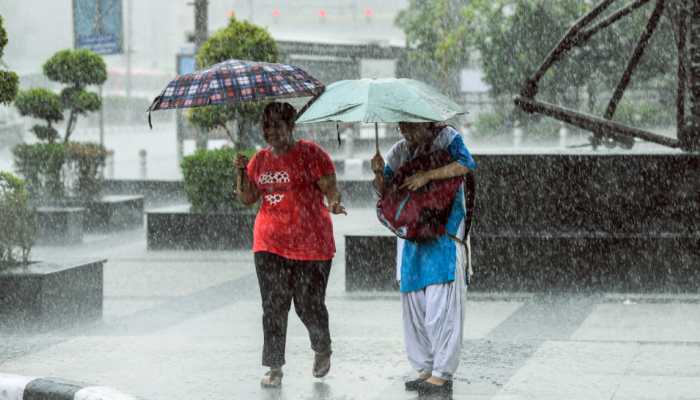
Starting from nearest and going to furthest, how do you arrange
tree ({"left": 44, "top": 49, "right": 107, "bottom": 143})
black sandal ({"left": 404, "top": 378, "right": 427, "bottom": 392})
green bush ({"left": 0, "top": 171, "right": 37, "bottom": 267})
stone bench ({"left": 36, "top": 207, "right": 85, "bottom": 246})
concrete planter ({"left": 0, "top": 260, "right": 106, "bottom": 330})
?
black sandal ({"left": 404, "top": 378, "right": 427, "bottom": 392}) < concrete planter ({"left": 0, "top": 260, "right": 106, "bottom": 330}) < green bush ({"left": 0, "top": 171, "right": 37, "bottom": 267}) < stone bench ({"left": 36, "top": 207, "right": 85, "bottom": 246}) < tree ({"left": 44, "top": 49, "right": 107, "bottom": 143})

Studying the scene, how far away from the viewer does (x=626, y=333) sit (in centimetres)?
901

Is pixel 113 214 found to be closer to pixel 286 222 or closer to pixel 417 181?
pixel 286 222

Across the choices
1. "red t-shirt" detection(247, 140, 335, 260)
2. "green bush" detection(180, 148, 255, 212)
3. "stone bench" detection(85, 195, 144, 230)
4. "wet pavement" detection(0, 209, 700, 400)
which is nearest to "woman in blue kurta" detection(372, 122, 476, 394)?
"wet pavement" detection(0, 209, 700, 400)

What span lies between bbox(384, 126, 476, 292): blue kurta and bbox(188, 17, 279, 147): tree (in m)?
8.63

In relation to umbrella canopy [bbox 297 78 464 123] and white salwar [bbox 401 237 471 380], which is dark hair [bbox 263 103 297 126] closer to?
umbrella canopy [bbox 297 78 464 123]

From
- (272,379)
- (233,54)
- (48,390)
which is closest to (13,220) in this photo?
(48,390)

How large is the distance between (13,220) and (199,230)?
5536 millimetres

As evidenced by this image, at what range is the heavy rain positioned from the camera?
698cm

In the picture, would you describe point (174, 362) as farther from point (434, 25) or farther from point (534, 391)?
point (434, 25)

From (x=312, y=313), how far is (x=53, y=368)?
1.74m

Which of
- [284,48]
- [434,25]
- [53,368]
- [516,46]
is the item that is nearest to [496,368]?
[53,368]

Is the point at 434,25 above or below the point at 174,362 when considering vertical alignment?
above

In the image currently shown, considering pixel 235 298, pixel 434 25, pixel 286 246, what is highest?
pixel 434 25

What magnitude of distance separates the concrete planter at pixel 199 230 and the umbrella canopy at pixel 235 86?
830 centimetres
